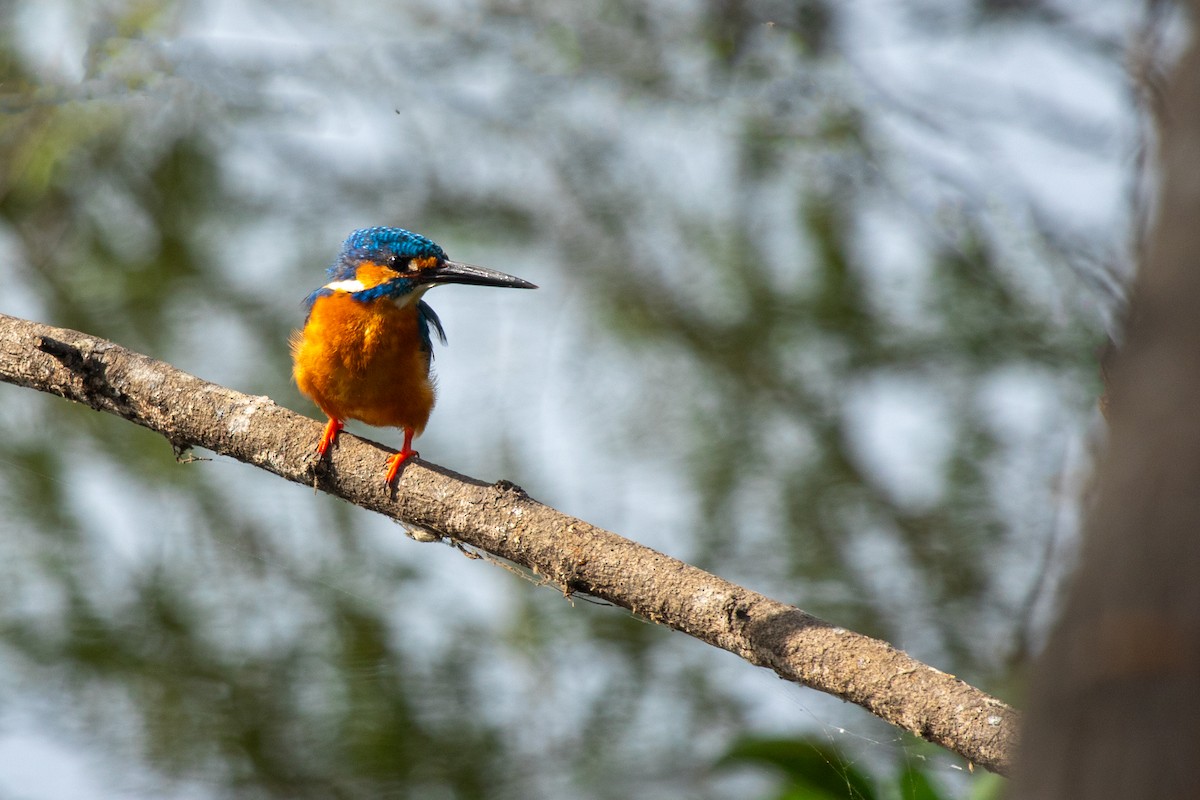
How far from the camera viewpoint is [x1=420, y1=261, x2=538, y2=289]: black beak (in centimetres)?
446

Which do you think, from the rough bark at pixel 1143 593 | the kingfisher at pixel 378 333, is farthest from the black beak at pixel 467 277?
the rough bark at pixel 1143 593

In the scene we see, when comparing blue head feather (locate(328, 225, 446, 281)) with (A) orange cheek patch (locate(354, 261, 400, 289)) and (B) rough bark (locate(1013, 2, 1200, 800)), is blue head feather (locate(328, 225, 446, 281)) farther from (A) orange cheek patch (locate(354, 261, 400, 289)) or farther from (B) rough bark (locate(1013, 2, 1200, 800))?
(B) rough bark (locate(1013, 2, 1200, 800))

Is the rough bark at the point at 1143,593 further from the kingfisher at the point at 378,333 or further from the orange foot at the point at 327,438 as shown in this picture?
the kingfisher at the point at 378,333

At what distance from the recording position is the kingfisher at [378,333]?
163 inches

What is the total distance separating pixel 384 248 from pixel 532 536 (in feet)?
6.33

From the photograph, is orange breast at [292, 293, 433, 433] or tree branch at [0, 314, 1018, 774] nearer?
tree branch at [0, 314, 1018, 774]

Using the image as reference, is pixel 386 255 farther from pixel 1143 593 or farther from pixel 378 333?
pixel 1143 593

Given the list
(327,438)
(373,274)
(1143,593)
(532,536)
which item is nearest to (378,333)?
(373,274)

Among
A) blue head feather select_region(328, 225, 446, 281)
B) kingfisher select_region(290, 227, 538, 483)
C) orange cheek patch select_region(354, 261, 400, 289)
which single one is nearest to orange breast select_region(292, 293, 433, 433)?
kingfisher select_region(290, 227, 538, 483)

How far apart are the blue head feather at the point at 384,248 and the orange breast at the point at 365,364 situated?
23 centimetres

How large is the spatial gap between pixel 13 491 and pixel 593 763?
11.3 feet

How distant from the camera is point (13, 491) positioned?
615cm

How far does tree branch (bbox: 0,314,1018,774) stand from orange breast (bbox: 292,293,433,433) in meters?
0.69

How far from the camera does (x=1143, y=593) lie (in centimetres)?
92
